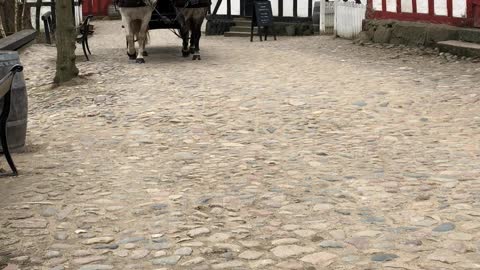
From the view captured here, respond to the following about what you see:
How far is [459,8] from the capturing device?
43.5 feet

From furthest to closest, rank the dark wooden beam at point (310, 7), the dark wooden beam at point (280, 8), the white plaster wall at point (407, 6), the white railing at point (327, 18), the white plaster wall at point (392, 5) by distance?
the dark wooden beam at point (280, 8) < the dark wooden beam at point (310, 7) < the white railing at point (327, 18) < the white plaster wall at point (392, 5) < the white plaster wall at point (407, 6)

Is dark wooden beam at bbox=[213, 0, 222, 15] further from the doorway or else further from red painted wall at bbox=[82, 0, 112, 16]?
red painted wall at bbox=[82, 0, 112, 16]

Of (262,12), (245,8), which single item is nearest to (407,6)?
(262,12)

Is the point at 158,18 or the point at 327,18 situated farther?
the point at 327,18

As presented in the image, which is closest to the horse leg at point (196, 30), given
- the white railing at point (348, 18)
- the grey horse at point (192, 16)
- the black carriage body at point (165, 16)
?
the grey horse at point (192, 16)

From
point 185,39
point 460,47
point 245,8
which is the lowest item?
point 460,47

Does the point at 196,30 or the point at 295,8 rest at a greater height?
the point at 295,8

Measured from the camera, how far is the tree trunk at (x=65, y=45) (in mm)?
10797

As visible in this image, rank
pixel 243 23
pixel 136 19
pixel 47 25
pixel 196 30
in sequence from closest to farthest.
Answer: pixel 136 19 < pixel 196 30 < pixel 47 25 < pixel 243 23

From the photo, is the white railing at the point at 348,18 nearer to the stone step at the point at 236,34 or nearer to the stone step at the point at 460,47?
the stone step at the point at 236,34

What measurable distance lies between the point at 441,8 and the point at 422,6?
686 mm

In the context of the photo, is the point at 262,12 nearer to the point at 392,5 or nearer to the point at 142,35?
the point at 392,5

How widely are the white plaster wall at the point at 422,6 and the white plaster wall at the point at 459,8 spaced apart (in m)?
0.97

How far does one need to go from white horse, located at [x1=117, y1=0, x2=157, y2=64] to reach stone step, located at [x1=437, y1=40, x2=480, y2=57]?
551 centimetres
